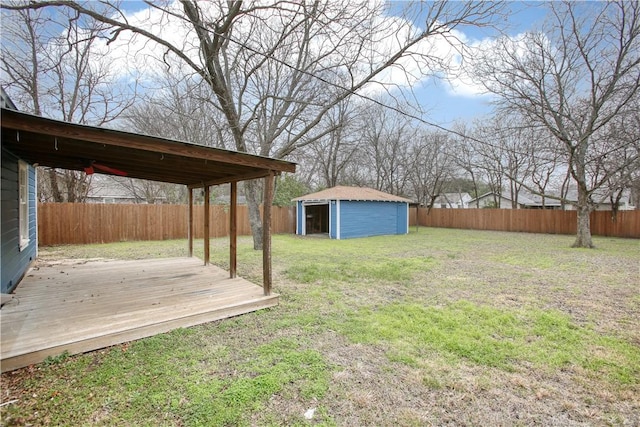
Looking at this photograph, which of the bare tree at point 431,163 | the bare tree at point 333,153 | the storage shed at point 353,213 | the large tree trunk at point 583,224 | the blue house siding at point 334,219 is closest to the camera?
the large tree trunk at point 583,224

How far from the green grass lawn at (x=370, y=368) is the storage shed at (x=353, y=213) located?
937cm

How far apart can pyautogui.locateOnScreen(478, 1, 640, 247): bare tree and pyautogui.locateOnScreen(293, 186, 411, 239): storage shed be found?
23.1 ft

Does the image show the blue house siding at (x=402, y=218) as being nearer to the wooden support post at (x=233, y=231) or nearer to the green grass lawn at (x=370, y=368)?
the green grass lawn at (x=370, y=368)

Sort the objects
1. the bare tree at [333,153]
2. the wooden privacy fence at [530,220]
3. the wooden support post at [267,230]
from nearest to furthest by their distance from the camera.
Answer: the wooden support post at [267,230] → the wooden privacy fence at [530,220] → the bare tree at [333,153]

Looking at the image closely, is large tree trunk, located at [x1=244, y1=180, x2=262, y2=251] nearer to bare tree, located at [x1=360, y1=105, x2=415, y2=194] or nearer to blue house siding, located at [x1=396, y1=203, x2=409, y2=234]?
blue house siding, located at [x1=396, y1=203, x2=409, y2=234]

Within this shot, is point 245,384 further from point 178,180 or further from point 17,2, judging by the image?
point 17,2

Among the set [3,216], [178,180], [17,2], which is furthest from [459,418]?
[17,2]

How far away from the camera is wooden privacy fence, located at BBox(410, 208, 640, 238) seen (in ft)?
47.7

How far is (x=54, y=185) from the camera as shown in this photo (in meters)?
11.1

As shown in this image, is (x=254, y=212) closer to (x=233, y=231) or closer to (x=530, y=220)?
(x=233, y=231)

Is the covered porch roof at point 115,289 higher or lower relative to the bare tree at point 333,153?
lower

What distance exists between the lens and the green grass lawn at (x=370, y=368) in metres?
1.98

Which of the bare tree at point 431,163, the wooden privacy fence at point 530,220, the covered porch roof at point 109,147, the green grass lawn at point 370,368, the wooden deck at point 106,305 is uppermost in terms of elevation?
the bare tree at point 431,163

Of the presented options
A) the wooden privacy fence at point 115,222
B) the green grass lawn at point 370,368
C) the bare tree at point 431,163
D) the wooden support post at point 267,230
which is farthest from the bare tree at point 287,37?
the bare tree at point 431,163
